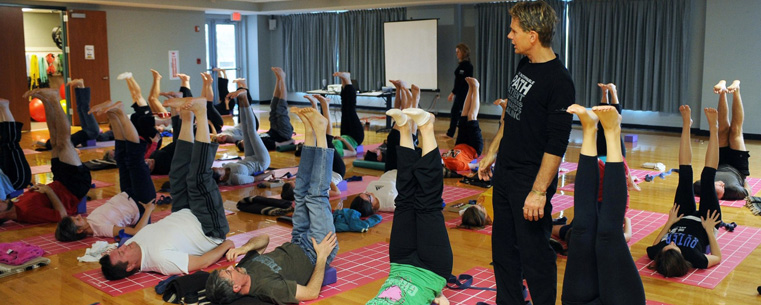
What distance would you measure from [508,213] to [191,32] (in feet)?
38.9

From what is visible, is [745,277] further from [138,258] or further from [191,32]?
[191,32]

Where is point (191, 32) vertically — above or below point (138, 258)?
above

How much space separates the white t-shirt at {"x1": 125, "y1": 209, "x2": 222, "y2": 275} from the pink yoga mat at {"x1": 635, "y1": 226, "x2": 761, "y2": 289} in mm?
2556

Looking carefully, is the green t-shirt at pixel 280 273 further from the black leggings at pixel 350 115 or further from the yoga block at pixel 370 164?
the black leggings at pixel 350 115

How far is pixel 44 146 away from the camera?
880 cm

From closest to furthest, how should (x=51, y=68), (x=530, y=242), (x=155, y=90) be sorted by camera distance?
(x=530, y=242)
(x=155, y=90)
(x=51, y=68)

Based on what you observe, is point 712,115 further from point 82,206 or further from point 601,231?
point 82,206

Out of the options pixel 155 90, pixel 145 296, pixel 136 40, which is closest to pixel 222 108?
pixel 155 90

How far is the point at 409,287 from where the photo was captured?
9.90ft

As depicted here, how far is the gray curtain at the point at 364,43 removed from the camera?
13102 millimetres

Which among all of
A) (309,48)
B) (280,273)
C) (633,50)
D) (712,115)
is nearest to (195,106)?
(280,273)

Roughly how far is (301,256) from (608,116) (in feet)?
6.07

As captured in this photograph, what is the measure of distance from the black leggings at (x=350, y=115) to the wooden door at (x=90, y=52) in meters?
5.79

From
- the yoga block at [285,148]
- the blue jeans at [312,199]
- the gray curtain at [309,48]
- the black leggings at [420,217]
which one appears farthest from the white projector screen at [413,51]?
the black leggings at [420,217]
